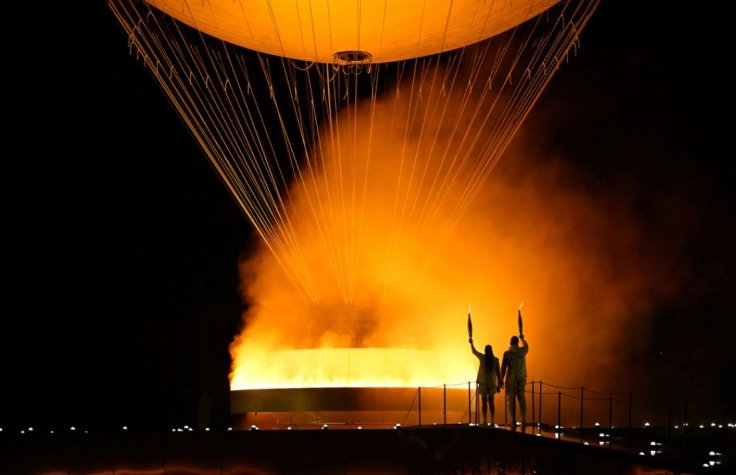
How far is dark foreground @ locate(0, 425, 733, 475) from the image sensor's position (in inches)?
588

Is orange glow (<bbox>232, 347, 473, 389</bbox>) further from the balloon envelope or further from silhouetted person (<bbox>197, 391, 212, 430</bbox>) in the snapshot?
the balloon envelope

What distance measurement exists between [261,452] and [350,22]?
7.13 metres

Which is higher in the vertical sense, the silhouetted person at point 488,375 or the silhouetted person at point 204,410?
the silhouetted person at point 488,375

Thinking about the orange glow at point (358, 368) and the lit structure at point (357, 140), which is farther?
the orange glow at point (358, 368)

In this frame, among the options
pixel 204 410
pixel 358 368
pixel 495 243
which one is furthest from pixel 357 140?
pixel 204 410

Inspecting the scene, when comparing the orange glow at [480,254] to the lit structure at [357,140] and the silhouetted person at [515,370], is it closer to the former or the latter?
the lit structure at [357,140]

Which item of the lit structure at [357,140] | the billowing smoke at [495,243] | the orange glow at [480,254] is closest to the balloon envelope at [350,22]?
the lit structure at [357,140]

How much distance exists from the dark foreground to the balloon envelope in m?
6.44

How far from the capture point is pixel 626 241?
24641 mm

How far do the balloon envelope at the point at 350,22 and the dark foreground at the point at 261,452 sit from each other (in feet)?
21.1

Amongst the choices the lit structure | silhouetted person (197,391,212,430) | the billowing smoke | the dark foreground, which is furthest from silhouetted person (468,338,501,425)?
the billowing smoke

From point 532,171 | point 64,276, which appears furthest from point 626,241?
point 64,276

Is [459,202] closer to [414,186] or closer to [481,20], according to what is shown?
[414,186]

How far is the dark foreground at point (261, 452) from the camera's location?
14930 mm
